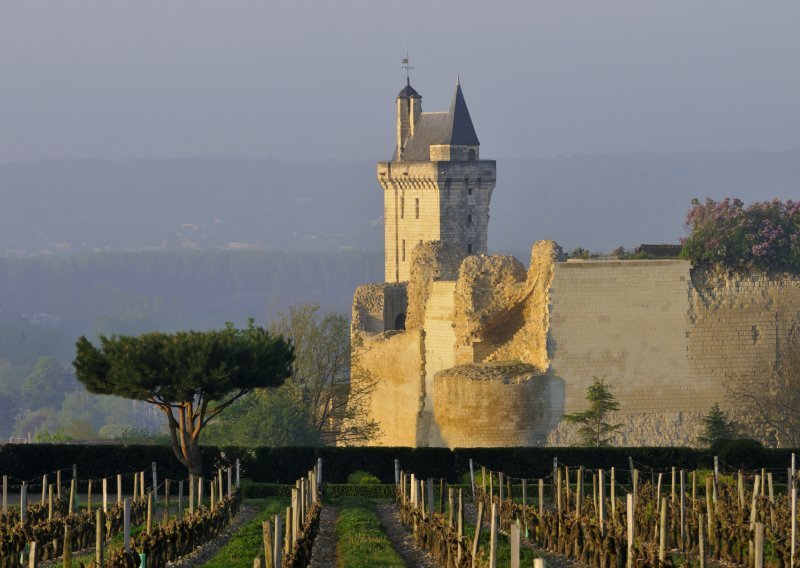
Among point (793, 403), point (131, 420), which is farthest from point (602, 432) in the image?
point (131, 420)

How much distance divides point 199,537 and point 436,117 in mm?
53928

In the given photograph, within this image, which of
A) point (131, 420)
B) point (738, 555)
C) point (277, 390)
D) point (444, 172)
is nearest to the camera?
point (738, 555)

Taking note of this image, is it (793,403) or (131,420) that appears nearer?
(793,403)

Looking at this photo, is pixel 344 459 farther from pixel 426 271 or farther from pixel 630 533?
pixel 630 533

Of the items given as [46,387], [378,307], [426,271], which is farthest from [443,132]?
[46,387]

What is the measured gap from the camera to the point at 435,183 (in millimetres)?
80688

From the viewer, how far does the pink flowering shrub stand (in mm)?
45750

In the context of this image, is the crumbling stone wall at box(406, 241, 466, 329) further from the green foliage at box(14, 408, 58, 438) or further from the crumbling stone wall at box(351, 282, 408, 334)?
the green foliage at box(14, 408, 58, 438)

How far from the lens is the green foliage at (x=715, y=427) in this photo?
44.4m

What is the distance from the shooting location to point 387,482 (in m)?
41.0

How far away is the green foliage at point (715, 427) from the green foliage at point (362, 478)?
25.6ft

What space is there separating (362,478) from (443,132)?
42984 mm

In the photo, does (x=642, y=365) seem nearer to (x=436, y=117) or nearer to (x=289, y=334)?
(x=289, y=334)

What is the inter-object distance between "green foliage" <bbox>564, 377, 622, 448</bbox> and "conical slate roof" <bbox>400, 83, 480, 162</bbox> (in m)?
37.4
